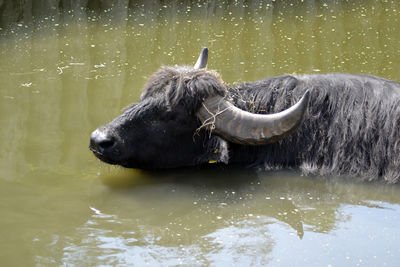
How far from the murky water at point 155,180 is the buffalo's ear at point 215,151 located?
15 cm

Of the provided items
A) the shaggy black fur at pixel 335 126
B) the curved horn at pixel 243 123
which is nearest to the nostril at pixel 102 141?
the curved horn at pixel 243 123

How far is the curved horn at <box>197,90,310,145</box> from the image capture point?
18.8ft

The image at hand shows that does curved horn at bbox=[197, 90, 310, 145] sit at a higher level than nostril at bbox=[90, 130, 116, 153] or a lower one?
higher

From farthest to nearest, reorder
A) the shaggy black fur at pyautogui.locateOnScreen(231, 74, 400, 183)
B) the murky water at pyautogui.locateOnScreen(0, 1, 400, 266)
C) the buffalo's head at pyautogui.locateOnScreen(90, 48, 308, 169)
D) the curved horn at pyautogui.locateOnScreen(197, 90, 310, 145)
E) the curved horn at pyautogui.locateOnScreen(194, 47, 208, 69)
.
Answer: the curved horn at pyautogui.locateOnScreen(194, 47, 208, 69) → the shaggy black fur at pyautogui.locateOnScreen(231, 74, 400, 183) → the buffalo's head at pyautogui.locateOnScreen(90, 48, 308, 169) → the curved horn at pyautogui.locateOnScreen(197, 90, 310, 145) → the murky water at pyautogui.locateOnScreen(0, 1, 400, 266)

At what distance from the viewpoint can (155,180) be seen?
20.1 feet

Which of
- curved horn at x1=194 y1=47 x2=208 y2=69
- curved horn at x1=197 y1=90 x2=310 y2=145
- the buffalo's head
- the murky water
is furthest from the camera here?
curved horn at x1=194 y1=47 x2=208 y2=69

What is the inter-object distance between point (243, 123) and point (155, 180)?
95 centimetres

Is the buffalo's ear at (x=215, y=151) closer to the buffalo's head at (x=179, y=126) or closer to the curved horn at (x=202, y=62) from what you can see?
the buffalo's head at (x=179, y=126)

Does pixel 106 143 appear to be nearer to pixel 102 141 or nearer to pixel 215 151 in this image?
pixel 102 141

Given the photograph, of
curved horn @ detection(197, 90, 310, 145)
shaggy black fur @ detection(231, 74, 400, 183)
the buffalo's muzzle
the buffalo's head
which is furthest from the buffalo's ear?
the buffalo's muzzle

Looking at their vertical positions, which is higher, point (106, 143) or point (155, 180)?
point (106, 143)

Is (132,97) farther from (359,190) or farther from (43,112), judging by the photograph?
(359,190)

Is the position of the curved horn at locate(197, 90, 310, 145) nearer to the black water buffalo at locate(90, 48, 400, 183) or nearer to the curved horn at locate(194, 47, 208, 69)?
the black water buffalo at locate(90, 48, 400, 183)

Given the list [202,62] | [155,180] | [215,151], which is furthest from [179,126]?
[202,62]
